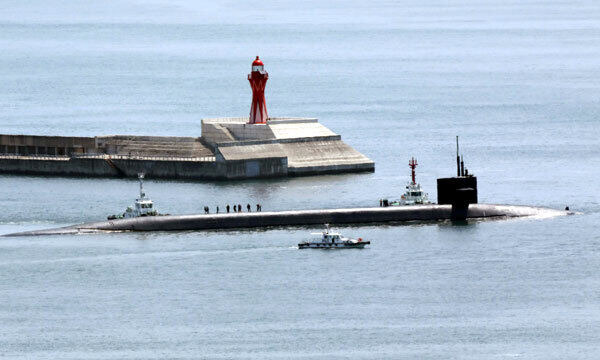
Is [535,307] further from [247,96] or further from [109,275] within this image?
[247,96]

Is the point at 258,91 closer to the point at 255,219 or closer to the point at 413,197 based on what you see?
the point at 413,197

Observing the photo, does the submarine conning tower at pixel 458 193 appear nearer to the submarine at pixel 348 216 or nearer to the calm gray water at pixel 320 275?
the submarine at pixel 348 216

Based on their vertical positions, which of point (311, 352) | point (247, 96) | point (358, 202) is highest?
point (247, 96)

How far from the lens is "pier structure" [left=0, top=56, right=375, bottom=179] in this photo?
381 feet

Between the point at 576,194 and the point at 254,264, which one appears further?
the point at 576,194

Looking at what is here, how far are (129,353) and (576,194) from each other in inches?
1859

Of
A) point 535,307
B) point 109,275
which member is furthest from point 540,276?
point 109,275

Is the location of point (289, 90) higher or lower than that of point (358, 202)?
higher

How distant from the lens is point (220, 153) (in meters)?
116

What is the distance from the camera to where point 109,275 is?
8300 cm

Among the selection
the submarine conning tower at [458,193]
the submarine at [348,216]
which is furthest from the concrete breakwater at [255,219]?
the submarine conning tower at [458,193]

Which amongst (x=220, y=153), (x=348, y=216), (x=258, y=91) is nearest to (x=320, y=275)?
(x=348, y=216)

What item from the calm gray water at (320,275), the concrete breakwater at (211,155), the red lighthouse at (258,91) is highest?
the red lighthouse at (258,91)

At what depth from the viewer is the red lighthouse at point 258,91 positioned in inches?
4739
